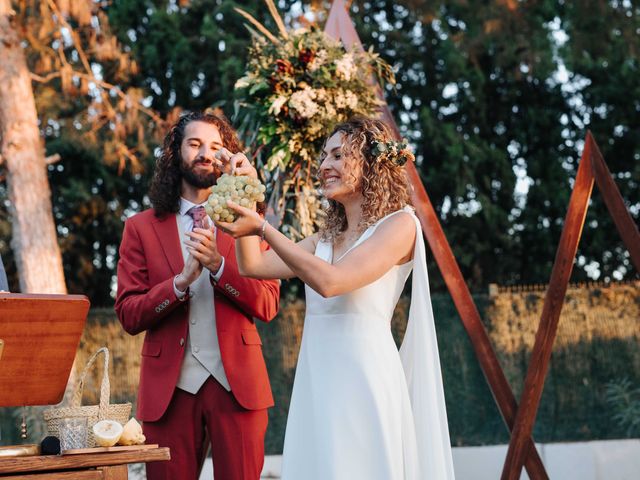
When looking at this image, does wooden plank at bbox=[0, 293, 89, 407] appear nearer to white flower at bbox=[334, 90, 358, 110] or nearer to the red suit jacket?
the red suit jacket

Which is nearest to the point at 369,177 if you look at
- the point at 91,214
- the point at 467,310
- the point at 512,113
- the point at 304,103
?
the point at 304,103

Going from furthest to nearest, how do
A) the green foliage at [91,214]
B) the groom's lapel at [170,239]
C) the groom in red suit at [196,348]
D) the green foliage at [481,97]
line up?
the green foliage at [91,214] → the green foliage at [481,97] → the groom's lapel at [170,239] → the groom in red suit at [196,348]

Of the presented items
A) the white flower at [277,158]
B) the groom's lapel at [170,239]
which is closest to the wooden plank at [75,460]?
the groom's lapel at [170,239]

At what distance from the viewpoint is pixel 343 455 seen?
2711mm

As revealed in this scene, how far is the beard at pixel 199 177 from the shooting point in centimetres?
339

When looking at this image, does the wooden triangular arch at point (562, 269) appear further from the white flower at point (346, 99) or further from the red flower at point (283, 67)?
the red flower at point (283, 67)

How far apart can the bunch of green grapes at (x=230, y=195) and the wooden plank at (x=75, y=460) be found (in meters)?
0.72

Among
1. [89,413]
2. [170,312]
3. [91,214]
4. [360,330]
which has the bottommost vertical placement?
[89,413]

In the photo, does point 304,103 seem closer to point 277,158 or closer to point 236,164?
point 277,158

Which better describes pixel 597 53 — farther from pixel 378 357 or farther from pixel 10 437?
pixel 378 357

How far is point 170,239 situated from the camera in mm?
3330

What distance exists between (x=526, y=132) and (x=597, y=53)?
1474 mm

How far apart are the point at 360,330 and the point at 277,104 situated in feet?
5.78

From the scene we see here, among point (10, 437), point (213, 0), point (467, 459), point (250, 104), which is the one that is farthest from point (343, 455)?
point (213, 0)
